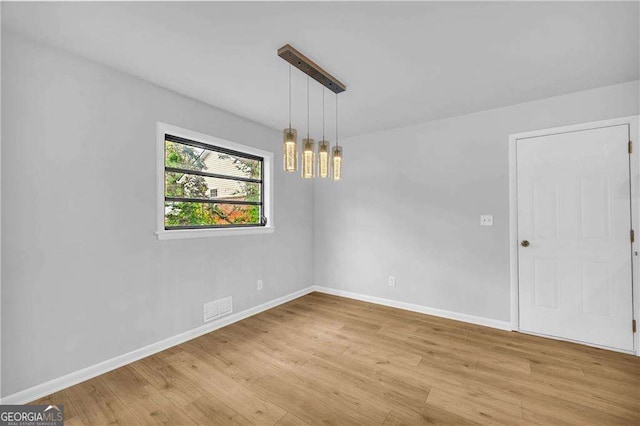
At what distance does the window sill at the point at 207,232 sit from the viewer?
2.62m

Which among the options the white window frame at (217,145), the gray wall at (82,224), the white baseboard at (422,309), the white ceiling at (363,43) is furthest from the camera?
the white baseboard at (422,309)

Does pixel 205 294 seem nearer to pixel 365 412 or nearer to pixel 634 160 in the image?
pixel 365 412

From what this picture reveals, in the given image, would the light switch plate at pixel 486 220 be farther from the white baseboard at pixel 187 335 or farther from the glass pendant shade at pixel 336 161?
the glass pendant shade at pixel 336 161

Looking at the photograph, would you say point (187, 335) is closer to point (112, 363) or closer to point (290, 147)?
point (112, 363)

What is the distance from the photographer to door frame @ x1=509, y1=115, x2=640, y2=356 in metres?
2.47

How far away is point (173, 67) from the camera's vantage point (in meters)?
2.26

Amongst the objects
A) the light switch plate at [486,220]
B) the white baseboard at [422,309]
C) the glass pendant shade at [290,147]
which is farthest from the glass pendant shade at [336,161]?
the white baseboard at [422,309]

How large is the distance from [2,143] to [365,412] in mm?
2941

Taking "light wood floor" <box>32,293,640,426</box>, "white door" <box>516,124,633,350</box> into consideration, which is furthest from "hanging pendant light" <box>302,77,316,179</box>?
"white door" <box>516,124,633,350</box>

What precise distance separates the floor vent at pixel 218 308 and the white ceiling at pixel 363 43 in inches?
87.6

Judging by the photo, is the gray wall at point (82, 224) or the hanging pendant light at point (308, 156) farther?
the hanging pendant light at point (308, 156)

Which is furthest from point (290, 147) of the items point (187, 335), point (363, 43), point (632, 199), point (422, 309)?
point (632, 199)

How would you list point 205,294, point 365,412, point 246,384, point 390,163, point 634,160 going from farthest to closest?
point 390,163 → point 205,294 → point 634,160 → point 246,384 → point 365,412

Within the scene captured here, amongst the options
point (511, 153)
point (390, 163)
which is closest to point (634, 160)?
point (511, 153)
